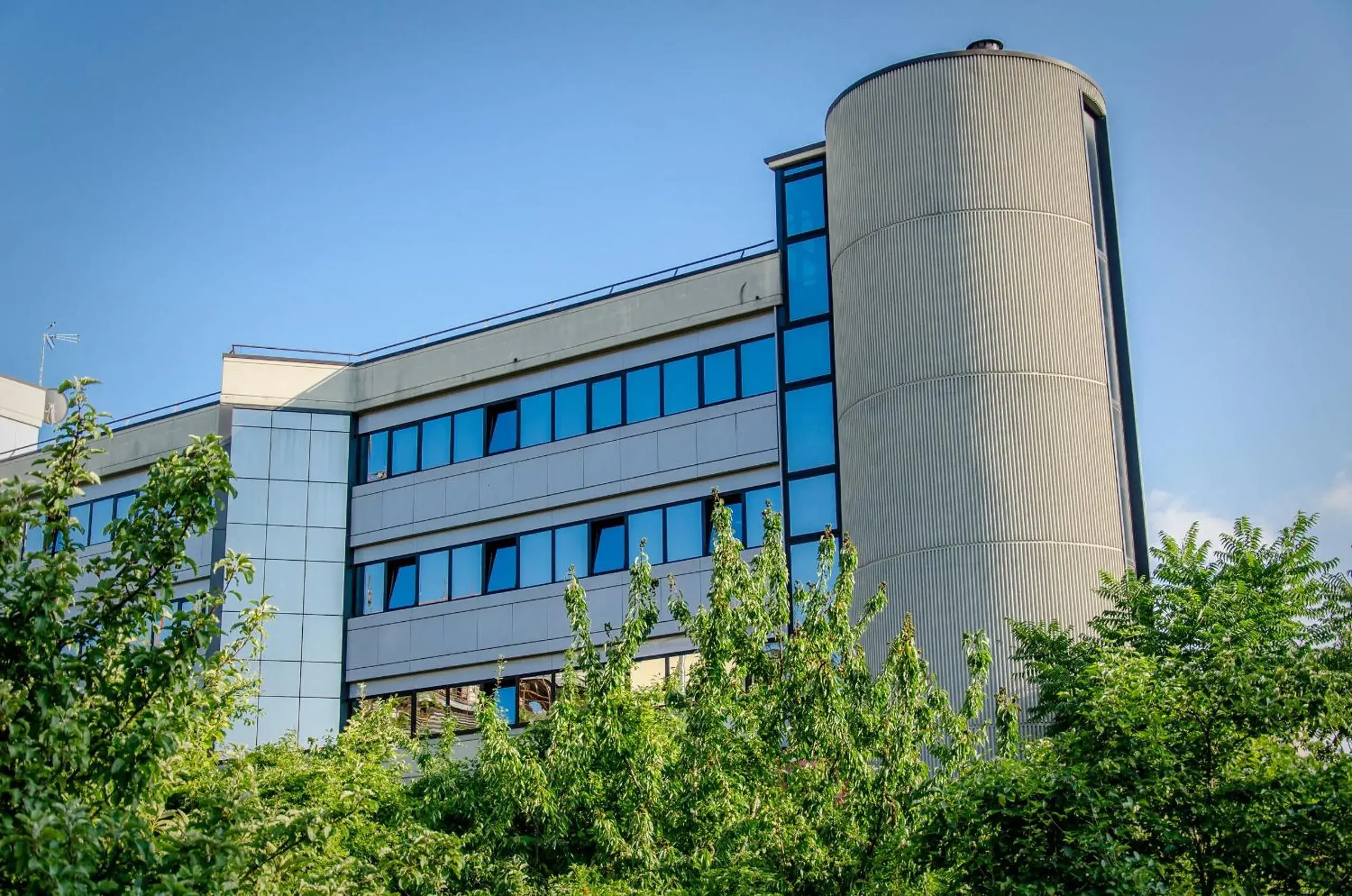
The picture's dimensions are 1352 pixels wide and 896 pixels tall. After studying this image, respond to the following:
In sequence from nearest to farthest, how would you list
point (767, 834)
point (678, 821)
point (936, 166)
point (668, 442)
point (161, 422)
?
point (767, 834) < point (678, 821) < point (936, 166) < point (668, 442) < point (161, 422)

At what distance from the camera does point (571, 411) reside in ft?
146

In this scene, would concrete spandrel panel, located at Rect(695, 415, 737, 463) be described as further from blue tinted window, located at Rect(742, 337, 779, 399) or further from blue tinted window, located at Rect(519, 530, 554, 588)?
blue tinted window, located at Rect(519, 530, 554, 588)

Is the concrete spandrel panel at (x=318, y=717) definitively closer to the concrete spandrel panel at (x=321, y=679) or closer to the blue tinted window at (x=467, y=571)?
the concrete spandrel panel at (x=321, y=679)

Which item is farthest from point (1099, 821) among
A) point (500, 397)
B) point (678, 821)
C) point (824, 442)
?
point (500, 397)

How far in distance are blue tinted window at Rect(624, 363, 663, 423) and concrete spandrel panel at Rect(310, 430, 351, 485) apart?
9.94 metres

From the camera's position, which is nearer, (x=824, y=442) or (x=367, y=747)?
(x=367, y=747)

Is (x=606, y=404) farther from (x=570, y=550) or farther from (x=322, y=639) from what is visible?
(x=322, y=639)

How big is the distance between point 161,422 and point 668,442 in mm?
18832

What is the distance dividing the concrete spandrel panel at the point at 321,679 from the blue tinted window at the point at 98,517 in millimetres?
10361

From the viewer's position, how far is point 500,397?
151ft

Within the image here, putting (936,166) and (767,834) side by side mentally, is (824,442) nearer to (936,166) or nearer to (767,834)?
(936,166)

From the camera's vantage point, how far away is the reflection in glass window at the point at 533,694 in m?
42.7

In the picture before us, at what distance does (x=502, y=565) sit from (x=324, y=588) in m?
5.85

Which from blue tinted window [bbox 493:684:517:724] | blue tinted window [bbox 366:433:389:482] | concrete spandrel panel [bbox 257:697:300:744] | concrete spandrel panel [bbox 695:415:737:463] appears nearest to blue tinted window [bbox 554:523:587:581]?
blue tinted window [bbox 493:684:517:724]
